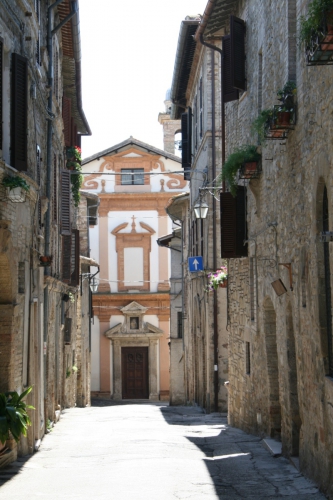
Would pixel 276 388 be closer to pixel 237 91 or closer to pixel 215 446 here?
pixel 215 446

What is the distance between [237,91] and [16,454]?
25.1 ft

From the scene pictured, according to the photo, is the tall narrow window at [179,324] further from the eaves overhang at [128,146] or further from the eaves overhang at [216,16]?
the eaves overhang at [216,16]

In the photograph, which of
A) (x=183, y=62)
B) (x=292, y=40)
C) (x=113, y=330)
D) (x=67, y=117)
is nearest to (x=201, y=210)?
(x=67, y=117)

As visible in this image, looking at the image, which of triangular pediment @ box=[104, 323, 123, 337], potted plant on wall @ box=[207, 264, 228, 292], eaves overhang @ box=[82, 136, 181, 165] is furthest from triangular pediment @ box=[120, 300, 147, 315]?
potted plant on wall @ box=[207, 264, 228, 292]

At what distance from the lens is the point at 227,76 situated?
1541 cm

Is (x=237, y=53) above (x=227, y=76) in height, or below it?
above

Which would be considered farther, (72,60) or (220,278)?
(72,60)

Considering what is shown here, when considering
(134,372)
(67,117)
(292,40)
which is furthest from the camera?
(134,372)

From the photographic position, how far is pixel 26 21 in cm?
1274

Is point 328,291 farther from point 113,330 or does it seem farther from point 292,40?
point 113,330

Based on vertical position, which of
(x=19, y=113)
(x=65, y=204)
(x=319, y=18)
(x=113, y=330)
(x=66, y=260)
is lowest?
(x=113, y=330)

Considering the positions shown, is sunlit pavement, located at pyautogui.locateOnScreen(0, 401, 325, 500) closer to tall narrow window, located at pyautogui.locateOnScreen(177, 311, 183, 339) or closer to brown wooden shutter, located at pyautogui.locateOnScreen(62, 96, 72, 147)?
brown wooden shutter, located at pyautogui.locateOnScreen(62, 96, 72, 147)

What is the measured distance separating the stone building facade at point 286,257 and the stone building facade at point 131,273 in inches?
946

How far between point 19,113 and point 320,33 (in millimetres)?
5595
